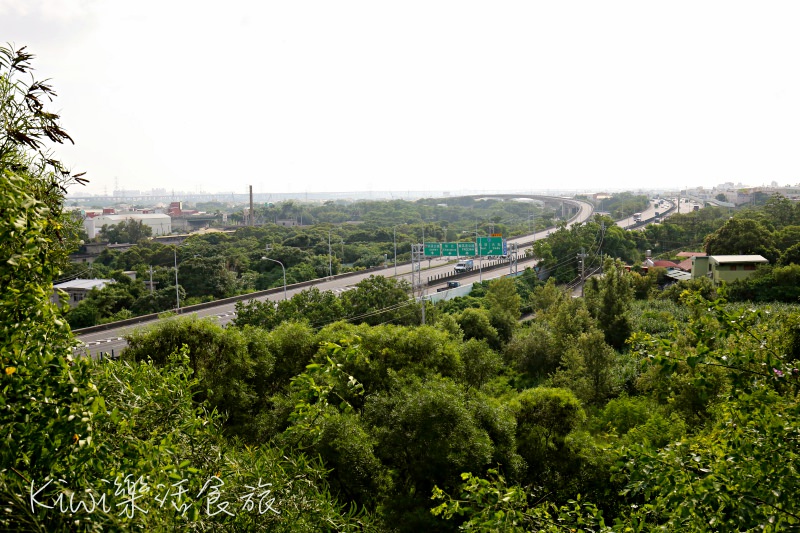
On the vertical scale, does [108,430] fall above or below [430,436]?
above

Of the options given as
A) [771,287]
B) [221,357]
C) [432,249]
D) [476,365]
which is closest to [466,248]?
[432,249]

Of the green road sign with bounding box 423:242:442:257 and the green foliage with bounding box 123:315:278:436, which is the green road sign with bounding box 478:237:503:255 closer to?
the green road sign with bounding box 423:242:442:257

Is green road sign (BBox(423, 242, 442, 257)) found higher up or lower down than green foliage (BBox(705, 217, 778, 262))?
lower down

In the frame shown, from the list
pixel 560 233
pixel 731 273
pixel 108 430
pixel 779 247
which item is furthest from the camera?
pixel 560 233

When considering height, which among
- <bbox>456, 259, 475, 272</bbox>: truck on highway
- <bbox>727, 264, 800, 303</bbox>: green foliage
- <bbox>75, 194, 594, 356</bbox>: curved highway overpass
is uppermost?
<bbox>727, 264, 800, 303</bbox>: green foliage

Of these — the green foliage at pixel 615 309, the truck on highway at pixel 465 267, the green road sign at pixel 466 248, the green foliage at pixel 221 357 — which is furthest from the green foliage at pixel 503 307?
the truck on highway at pixel 465 267

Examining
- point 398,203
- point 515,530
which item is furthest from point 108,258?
point 398,203

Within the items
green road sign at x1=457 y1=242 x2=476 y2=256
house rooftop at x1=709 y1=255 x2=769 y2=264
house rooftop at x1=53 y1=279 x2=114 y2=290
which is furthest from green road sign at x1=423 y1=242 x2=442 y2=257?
house rooftop at x1=53 y1=279 x2=114 y2=290

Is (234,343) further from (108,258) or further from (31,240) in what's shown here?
(108,258)
